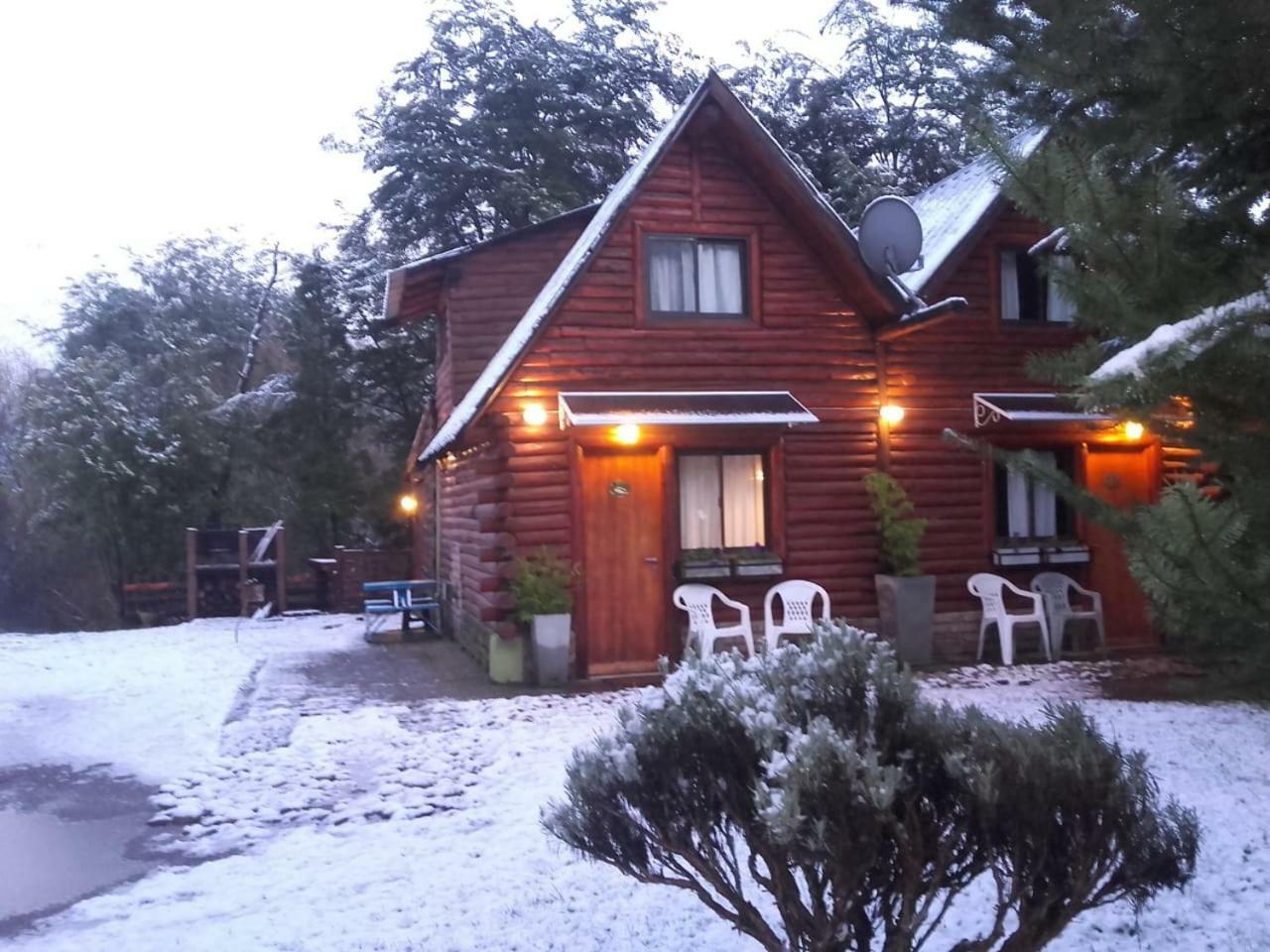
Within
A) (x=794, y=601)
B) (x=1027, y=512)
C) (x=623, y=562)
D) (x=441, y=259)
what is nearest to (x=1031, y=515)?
(x=1027, y=512)

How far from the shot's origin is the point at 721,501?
11219 mm

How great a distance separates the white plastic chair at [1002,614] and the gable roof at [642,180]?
312 centimetres

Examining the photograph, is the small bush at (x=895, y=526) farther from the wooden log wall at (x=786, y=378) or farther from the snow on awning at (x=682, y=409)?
the snow on awning at (x=682, y=409)

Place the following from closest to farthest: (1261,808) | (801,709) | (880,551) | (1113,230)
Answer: (1113,230), (801,709), (1261,808), (880,551)

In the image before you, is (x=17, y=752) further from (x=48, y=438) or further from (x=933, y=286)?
(x=48, y=438)

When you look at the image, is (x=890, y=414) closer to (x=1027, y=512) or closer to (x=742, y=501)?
(x=742, y=501)

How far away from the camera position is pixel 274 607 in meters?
19.4

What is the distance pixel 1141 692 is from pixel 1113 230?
7601 millimetres

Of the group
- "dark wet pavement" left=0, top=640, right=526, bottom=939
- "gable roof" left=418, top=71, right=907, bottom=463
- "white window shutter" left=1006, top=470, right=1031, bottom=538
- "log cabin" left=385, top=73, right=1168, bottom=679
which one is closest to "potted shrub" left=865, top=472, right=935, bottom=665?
"log cabin" left=385, top=73, right=1168, bottom=679

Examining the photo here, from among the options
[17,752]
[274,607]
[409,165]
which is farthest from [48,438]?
[17,752]

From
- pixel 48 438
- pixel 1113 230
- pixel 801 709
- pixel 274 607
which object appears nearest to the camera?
pixel 1113 230

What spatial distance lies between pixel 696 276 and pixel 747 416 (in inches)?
69.6

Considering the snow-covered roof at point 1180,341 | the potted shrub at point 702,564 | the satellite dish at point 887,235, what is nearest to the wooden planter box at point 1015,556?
the potted shrub at point 702,564

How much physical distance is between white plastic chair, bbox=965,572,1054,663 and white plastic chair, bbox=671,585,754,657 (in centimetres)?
262
